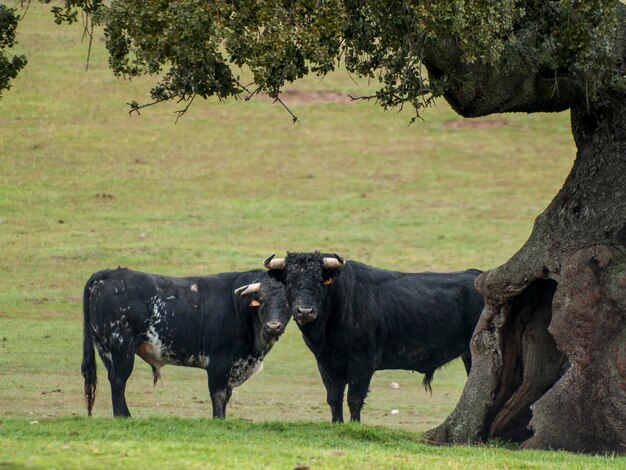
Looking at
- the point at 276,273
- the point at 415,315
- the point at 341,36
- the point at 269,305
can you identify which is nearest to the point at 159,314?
the point at 269,305

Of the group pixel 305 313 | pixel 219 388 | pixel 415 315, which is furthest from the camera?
pixel 415 315

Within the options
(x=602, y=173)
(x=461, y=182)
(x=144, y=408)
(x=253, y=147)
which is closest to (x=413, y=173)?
(x=461, y=182)

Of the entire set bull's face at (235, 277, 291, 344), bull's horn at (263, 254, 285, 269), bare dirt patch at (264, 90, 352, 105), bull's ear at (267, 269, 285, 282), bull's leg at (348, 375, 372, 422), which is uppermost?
bare dirt patch at (264, 90, 352, 105)

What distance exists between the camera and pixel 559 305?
14.7 m

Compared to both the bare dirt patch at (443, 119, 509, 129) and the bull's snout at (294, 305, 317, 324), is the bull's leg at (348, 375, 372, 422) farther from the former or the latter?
the bare dirt patch at (443, 119, 509, 129)

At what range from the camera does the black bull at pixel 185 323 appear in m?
17.4

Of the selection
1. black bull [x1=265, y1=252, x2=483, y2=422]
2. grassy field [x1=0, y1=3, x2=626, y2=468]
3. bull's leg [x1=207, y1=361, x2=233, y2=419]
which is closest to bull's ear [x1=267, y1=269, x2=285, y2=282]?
black bull [x1=265, y1=252, x2=483, y2=422]

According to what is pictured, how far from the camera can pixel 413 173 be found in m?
44.5

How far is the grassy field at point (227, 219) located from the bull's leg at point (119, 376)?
746 mm

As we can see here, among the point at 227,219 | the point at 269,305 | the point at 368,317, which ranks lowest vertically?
the point at 368,317

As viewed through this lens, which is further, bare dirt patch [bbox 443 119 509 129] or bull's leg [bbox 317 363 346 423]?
bare dirt patch [bbox 443 119 509 129]

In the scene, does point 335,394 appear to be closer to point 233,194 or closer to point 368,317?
point 368,317

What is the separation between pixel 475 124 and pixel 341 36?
37.4m

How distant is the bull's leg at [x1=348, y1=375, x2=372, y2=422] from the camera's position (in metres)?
17.0
